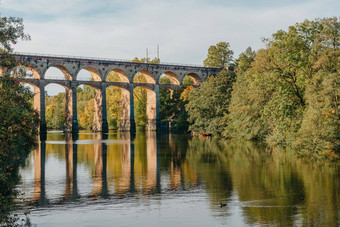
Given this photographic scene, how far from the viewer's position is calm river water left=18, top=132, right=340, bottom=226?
49.1 ft

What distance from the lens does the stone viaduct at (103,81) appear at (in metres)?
70.8

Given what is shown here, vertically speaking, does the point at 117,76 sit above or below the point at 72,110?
above

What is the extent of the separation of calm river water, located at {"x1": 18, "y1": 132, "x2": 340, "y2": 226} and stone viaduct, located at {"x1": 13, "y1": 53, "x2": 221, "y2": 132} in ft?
138

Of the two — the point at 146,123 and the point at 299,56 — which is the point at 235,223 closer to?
the point at 299,56

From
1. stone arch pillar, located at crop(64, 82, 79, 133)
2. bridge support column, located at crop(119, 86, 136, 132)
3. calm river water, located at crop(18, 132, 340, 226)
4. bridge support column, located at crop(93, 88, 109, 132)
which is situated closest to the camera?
calm river water, located at crop(18, 132, 340, 226)

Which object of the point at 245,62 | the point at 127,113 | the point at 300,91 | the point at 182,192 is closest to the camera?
the point at 182,192

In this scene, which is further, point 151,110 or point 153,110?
point 151,110

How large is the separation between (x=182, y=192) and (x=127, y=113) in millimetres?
63637

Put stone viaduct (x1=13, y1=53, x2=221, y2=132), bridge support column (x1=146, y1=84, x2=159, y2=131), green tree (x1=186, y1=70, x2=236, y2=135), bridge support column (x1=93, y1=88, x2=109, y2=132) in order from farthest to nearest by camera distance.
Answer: bridge support column (x1=146, y1=84, x2=159, y2=131), bridge support column (x1=93, y1=88, x2=109, y2=132), stone viaduct (x1=13, y1=53, x2=221, y2=132), green tree (x1=186, y1=70, x2=236, y2=135)

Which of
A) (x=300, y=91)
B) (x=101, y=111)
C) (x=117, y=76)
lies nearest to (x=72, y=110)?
(x=101, y=111)

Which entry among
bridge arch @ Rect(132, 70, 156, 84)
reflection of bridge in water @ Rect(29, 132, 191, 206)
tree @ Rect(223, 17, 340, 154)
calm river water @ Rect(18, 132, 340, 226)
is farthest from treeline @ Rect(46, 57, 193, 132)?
calm river water @ Rect(18, 132, 340, 226)

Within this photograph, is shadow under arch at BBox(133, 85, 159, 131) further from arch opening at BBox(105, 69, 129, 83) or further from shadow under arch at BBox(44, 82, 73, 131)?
shadow under arch at BBox(44, 82, 73, 131)

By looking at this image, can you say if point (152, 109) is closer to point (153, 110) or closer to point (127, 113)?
point (153, 110)

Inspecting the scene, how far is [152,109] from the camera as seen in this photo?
8356 cm
